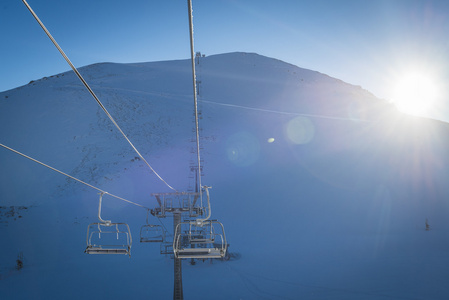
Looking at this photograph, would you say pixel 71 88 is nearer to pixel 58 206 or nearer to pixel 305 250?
pixel 58 206

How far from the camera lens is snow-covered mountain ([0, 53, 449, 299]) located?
18406mm

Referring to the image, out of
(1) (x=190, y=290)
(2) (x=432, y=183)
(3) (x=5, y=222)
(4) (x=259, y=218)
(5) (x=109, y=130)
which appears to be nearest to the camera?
(1) (x=190, y=290)

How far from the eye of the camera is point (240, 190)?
3244 centimetres

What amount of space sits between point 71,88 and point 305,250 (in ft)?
178

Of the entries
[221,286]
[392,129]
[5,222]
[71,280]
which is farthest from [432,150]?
[5,222]

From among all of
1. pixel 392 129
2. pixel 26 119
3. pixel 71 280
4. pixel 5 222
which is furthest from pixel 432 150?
pixel 26 119

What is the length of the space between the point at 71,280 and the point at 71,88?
47.3m

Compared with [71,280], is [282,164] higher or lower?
higher

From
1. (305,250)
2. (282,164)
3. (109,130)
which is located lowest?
(305,250)

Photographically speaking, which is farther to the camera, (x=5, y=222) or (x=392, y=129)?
(x=392, y=129)

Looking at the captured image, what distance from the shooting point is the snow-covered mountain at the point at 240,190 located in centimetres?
1841

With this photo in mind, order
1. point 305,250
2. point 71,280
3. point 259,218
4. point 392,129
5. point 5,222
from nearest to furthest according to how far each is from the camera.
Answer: point 71,280 → point 305,250 → point 5,222 → point 259,218 → point 392,129

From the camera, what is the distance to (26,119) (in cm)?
4444

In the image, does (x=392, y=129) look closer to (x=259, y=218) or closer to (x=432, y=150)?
(x=432, y=150)
